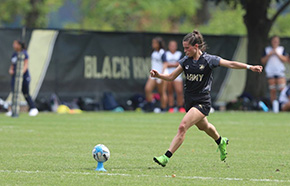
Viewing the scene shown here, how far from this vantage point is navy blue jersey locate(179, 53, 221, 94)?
9.37 meters

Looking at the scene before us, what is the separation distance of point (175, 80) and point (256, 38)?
13.4 feet

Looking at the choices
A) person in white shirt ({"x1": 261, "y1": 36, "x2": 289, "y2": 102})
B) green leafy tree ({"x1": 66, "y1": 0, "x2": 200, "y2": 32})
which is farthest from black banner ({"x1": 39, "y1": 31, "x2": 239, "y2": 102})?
green leafy tree ({"x1": 66, "y1": 0, "x2": 200, "y2": 32})

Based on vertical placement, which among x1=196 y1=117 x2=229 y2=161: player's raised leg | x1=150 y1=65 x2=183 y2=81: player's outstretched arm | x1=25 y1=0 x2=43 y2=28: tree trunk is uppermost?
x1=25 y1=0 x2=43 y2=28: tree trunk

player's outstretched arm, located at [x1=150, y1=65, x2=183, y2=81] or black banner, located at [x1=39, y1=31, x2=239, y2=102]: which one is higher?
player's outstretched arm, located at [x1=150, y1=65, x2=183, y2=81]

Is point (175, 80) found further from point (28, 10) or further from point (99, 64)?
point (28, 10)

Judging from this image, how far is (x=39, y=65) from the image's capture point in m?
21.3

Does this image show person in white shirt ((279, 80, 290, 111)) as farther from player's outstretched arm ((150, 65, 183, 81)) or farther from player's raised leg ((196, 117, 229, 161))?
player's outstretched arm ((150, 65, 183, 81))

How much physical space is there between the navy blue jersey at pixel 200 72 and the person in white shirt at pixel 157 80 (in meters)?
11.3

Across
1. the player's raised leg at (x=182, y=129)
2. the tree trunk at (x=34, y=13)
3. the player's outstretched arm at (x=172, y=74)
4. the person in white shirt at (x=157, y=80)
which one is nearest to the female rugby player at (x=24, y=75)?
the person in white shirt at (x=157, y=80)

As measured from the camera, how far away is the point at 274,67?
2225cm

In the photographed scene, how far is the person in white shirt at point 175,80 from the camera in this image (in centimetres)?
2103

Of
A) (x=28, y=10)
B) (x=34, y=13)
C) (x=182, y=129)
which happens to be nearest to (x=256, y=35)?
(x=182, y=129)

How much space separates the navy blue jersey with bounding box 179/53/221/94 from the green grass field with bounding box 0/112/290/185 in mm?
1052

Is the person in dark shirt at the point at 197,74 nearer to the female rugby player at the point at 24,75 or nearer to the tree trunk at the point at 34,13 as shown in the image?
the female rugby player at the point at 24,75
